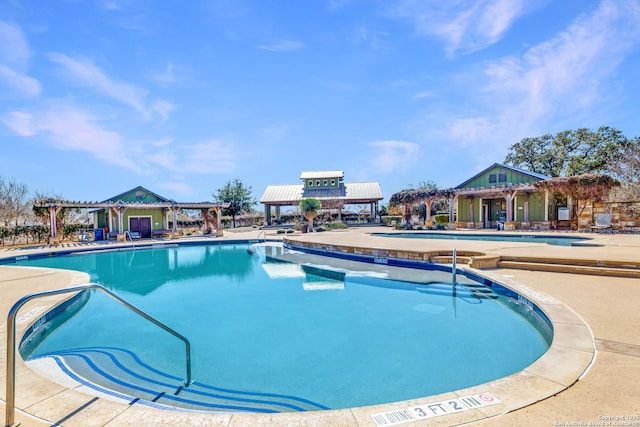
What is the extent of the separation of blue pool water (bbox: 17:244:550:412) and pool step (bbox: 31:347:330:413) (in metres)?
0.02

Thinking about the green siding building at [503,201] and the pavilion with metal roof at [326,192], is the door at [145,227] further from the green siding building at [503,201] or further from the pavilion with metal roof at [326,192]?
the green siding building at [503,201]

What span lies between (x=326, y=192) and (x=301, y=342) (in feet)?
82.4

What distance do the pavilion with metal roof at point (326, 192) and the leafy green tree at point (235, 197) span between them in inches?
116

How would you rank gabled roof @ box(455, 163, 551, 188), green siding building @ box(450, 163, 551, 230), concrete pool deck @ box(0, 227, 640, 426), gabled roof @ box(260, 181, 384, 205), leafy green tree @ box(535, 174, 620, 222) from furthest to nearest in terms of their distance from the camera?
gabled roof @ box(260, 181, 384, 205) < gabled roof @ box(455, 163, 551, 188) < green siding building @ box(450, 163, 551, 230) < leafy green tree @ box(535, 174, 620, 222) < concrete pool deck @ box(0, 227, 640, 426)

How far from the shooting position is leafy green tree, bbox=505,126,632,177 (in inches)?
987

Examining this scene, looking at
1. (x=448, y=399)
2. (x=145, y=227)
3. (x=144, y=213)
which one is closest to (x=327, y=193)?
(x=144, y=213)

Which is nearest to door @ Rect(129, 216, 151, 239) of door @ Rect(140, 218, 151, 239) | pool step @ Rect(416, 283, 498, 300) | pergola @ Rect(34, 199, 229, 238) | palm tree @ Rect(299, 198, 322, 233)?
door @ Rect(140, 218, 151, 239)

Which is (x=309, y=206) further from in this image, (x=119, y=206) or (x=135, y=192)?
(x=135, y=192)

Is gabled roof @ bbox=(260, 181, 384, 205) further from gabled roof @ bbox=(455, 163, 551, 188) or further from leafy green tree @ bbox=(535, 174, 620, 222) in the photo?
leafy green tree @ bbox=(535, 174, 620, 222)

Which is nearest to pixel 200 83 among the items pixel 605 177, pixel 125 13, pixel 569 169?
pixel 125 13

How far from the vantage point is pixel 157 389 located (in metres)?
3.32

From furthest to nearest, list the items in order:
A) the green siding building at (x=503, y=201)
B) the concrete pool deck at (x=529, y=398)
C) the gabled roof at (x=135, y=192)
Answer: the gabled roof at (x=135, y=192) → the green siding building at (x=503, y=201) → the concrete pool deck at (x=529, y=398)

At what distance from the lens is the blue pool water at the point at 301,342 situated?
11.0ft

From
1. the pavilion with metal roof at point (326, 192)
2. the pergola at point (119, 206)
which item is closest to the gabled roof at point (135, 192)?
the pergola at point (119, 206)
